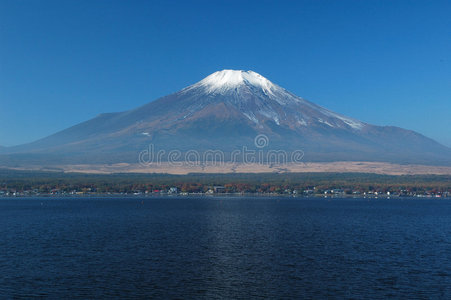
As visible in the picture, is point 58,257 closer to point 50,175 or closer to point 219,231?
point 219,231

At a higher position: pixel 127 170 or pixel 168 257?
pixel 127 170

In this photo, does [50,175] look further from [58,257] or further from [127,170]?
[58,257]

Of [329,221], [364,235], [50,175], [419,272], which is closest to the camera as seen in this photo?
[419,272]

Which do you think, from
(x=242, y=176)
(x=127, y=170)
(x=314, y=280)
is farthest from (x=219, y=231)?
(x=127, y=170)

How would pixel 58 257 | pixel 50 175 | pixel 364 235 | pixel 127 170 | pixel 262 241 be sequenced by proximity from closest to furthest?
1. pixel 58 257
2. pixel 262 241
3. pixel 364 235
4. pixel 50 175
5. pixel 127 170

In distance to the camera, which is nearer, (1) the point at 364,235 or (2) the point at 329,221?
(1) the point at 364,235

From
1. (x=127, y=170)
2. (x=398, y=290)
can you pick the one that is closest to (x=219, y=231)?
(x=398, y=290)
